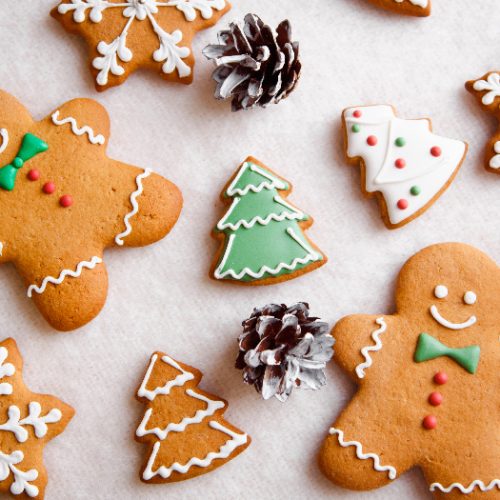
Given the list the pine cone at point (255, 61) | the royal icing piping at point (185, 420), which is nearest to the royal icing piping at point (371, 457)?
the royal icing piping at point (185, 420)

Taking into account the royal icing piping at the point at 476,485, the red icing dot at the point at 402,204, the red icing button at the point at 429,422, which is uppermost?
the red icing dot at the point at 402,204

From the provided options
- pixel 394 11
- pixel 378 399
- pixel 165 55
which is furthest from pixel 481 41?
pixel 378 399

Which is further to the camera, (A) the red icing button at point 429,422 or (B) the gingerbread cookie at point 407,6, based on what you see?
(B) the gingerbread cookie at point 407,6

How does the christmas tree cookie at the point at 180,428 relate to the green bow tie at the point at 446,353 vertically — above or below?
below

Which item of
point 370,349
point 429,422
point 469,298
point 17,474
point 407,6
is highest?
point 407,6

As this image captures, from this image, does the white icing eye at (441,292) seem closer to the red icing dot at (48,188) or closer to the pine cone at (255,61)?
the pine cone at (255,61)

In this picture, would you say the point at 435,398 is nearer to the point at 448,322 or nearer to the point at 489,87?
the point at 448,322

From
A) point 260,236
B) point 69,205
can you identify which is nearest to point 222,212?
point 260,236
